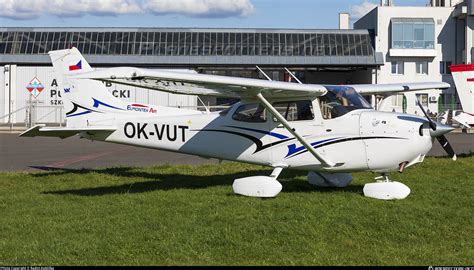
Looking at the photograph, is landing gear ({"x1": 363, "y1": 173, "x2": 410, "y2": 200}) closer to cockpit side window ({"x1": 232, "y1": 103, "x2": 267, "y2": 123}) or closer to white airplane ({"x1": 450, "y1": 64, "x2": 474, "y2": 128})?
cockpit side window ({"x1": 232, "y1": 103, "x2": 267, "y2": 123})

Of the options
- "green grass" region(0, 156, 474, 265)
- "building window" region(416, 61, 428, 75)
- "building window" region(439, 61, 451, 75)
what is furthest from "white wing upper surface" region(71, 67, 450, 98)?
"building window" region(439, 61, 451, 75)

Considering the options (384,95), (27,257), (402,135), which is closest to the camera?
(27,257)

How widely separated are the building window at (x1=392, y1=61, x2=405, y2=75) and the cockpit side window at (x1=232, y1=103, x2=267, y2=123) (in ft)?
166

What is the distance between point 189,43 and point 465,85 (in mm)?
41145

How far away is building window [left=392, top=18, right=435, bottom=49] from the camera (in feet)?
188

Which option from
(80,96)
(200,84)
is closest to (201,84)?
(200,84)

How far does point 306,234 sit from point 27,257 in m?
3.15

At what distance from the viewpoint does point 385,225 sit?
725 cm

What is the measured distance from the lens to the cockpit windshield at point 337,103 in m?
9.64

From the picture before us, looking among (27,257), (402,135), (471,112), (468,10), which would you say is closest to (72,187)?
(27,257)

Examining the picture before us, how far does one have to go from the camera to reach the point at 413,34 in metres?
57.9

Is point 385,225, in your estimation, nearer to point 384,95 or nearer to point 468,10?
point 384,95

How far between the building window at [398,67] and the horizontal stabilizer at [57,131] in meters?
50.5

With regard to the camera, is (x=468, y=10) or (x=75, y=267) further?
(x=468, y=10)
